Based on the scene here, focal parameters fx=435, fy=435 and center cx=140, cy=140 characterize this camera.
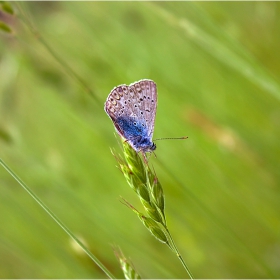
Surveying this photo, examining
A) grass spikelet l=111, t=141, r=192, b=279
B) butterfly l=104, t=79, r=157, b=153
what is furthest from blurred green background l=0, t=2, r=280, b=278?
grass spikelet l=111, t=141, r=192, b=279

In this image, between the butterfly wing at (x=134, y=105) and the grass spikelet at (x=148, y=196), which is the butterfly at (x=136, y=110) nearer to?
the butterfly wing at (x=134, y=105)

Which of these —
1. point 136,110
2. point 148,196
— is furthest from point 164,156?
point 148,196

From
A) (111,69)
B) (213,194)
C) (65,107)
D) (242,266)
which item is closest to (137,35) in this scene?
(111,69)

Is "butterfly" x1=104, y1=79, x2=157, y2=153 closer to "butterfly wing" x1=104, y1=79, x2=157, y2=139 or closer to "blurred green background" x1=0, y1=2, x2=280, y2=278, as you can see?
"butterfly wing" x1=104, y1=79, x2=157, y2=139

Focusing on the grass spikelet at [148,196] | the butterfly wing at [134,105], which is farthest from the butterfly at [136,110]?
the grass spikelet at [148,196]

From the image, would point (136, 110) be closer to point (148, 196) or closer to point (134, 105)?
point (134, 105)

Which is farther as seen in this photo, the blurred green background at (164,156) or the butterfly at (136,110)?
the blurred green background at (164,156)
